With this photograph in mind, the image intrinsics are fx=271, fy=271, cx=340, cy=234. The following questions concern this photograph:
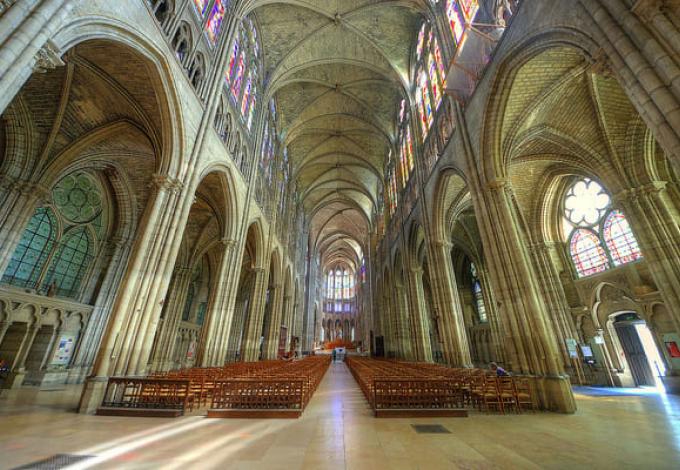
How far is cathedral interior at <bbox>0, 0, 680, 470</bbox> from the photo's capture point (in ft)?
13.2

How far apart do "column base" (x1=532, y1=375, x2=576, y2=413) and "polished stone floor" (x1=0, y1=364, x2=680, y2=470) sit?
35 centimetres

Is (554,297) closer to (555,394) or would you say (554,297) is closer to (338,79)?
(555,394)

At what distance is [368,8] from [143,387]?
20459 mm

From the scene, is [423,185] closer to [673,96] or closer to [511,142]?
[511,142]

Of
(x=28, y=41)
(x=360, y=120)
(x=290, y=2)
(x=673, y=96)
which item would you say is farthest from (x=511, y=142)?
(x=360, y=120)

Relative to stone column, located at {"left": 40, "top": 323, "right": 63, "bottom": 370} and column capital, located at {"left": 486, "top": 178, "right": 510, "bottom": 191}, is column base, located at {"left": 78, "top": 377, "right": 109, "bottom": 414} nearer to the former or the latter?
stone column, located at {"left": 40, "top": 323, "right": 63, "bottom": 370}

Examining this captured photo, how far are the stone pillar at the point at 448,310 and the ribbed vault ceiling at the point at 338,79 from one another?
37.1 feet

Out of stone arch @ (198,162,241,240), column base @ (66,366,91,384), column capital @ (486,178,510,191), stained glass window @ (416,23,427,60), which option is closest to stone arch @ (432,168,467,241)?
column capital @ (486,178,510,191)

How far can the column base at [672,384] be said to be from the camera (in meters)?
9.05

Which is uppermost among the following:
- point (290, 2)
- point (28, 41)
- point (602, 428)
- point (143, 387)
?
point (290, 2)

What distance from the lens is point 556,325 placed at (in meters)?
12.7

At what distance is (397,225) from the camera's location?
68.6ft

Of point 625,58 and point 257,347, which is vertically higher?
point 625,58

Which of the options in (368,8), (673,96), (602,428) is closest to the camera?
(673,96)
